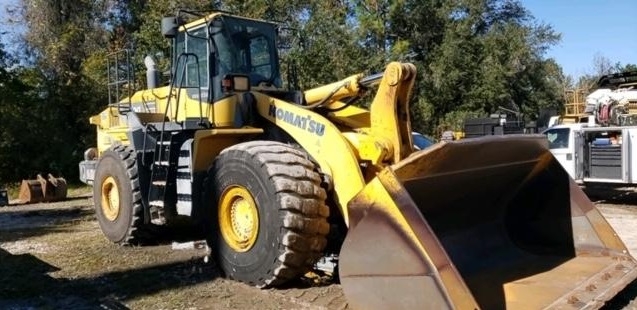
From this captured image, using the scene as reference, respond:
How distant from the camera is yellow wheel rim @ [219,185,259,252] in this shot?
6.10 m

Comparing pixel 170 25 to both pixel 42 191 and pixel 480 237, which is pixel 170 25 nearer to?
pixel 480 237

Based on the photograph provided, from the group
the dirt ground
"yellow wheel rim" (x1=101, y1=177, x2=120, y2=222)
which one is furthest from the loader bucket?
"yellow wheel rim" (x1=101, y1=177, x2=120, y2=222)

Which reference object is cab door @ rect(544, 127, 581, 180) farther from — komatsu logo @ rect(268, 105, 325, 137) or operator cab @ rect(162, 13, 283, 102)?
komatsu logo @ rect(268, 105, 325, 137)

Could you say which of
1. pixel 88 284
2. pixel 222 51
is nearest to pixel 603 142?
pixel 222 51

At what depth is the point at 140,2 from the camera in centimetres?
2869

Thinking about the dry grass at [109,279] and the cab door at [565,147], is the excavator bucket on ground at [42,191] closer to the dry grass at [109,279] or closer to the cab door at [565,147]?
the dry grass at [109,279]

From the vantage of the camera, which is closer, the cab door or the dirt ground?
the dirt ground

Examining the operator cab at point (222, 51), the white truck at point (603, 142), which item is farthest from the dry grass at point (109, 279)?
the white truck at point (603, 142)

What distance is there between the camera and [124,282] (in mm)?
6703

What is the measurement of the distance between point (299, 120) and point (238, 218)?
115 centimetres

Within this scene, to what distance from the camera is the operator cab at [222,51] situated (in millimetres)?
7574

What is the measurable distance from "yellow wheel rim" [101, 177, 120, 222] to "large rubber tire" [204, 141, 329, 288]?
2.93m

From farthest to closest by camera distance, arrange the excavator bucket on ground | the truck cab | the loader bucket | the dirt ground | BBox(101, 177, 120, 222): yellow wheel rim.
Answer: the excavator bucket on ground → the truck cab → BBox(101, 177, 120, 222): yellow wheel rim → the dirt ground → the loader bucket

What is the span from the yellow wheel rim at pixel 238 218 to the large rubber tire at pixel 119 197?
2.10 m
